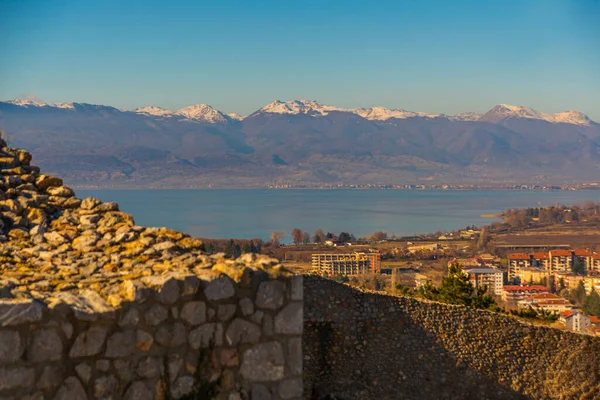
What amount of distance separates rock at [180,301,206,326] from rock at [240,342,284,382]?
0.24 meters

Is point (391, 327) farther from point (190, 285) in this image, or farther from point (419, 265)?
point (419, 265)

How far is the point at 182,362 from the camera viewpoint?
3.38 meters

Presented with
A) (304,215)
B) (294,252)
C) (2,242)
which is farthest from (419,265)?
(304,215)

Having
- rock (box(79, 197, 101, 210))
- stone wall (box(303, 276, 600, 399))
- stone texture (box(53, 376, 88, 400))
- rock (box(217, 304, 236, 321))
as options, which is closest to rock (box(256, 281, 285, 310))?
rock (box(217, 304, 236, 321))

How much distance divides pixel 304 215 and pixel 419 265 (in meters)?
86.1

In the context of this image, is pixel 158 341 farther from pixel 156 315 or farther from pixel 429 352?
pixel 429 352

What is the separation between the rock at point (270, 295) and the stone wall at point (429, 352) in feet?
29.4

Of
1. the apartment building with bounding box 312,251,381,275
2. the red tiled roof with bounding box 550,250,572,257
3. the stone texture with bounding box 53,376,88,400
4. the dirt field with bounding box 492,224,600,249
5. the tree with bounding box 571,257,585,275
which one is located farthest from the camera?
the dirt field with bounding box 492,224,600,249

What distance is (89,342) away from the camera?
321 centimetres

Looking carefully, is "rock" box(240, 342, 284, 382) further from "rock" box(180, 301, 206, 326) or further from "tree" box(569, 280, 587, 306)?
"tree" box(569, 280, 587, 306)

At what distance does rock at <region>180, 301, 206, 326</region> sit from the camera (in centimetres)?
338

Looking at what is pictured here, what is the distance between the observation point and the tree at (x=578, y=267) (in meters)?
83.2

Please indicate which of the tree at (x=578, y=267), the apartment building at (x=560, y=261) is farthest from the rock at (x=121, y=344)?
the apartment building at (x=560, y=261)

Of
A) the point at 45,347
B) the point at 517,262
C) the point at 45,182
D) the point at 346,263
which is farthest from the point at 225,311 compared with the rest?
the point at 517,262
